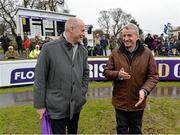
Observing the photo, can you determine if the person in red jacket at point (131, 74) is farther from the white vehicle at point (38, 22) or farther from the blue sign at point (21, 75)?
the white vehicle at point (38, 22)

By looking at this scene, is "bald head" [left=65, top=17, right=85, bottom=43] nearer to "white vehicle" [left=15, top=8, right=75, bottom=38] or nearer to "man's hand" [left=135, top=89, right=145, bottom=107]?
"man's hand" [left=135, top=89, right=145, bottom=107]

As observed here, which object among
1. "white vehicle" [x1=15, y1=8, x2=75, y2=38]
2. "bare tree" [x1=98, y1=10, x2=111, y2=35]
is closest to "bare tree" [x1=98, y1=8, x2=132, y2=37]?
"bare tree" [x1=98, y1=10, x2=111, y2=35]

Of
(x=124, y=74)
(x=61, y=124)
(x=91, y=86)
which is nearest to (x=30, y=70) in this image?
(x=91, y=86)

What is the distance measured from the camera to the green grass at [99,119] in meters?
6.93

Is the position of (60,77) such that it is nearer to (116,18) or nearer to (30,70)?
(30,70)

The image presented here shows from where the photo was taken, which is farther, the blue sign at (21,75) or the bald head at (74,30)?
the blue sign at (21,75)

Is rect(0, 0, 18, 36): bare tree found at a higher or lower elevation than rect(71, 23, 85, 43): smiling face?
higher

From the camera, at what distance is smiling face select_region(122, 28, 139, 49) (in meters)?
4.51

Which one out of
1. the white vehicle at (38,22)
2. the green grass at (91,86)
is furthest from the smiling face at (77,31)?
the white vehicle at (38,22)

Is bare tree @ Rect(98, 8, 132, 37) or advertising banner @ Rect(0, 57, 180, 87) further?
bare tree @ Rect(98, 8, 132, 37)

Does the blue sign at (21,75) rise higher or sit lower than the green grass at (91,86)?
Answer: higher

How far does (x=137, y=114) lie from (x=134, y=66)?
28.2 inches

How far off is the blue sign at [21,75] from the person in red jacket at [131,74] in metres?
8.12

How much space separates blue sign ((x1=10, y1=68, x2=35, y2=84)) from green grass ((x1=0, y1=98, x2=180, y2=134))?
3.82 metres
